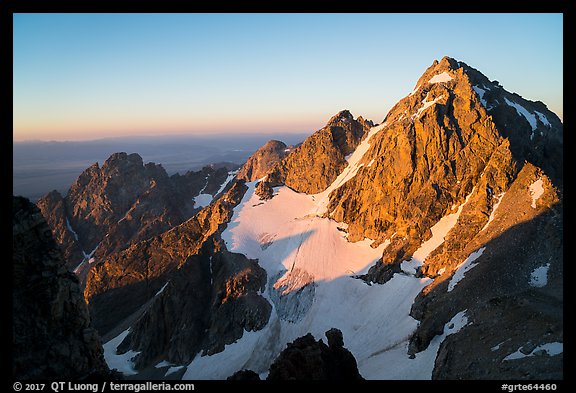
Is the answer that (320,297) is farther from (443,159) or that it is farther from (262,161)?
(262,161)

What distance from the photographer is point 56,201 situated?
15300 centimetres

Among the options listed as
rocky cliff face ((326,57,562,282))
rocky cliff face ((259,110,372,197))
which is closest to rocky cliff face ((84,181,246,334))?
rocky cliff face ((259,110,372,197))

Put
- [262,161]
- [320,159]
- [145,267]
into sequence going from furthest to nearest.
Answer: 1. [262,161]
2. [320,159]
3. [145,267]

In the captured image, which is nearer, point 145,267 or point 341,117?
point 145,267

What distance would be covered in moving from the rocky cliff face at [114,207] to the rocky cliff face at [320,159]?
51260 millimetres

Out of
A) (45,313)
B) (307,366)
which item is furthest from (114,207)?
(307,366)

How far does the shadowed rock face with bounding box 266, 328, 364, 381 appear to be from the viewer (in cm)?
2544

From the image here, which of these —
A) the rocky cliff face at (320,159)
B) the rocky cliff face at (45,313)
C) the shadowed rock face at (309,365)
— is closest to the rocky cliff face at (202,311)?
the rocky cliff face at (320,159)

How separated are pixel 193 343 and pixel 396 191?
48522 mm

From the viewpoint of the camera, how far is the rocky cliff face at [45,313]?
22375 mm

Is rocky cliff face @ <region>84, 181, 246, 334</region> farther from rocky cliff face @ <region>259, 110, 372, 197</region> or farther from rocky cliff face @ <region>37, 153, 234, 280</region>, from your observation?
rocky cliff face @ <region>37, 153, 234, 280</region>

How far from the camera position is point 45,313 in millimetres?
23859

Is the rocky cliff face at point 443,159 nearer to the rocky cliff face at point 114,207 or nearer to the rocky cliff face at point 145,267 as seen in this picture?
the rocky cliff face at point 145,267

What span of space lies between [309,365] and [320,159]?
85.9 metres
